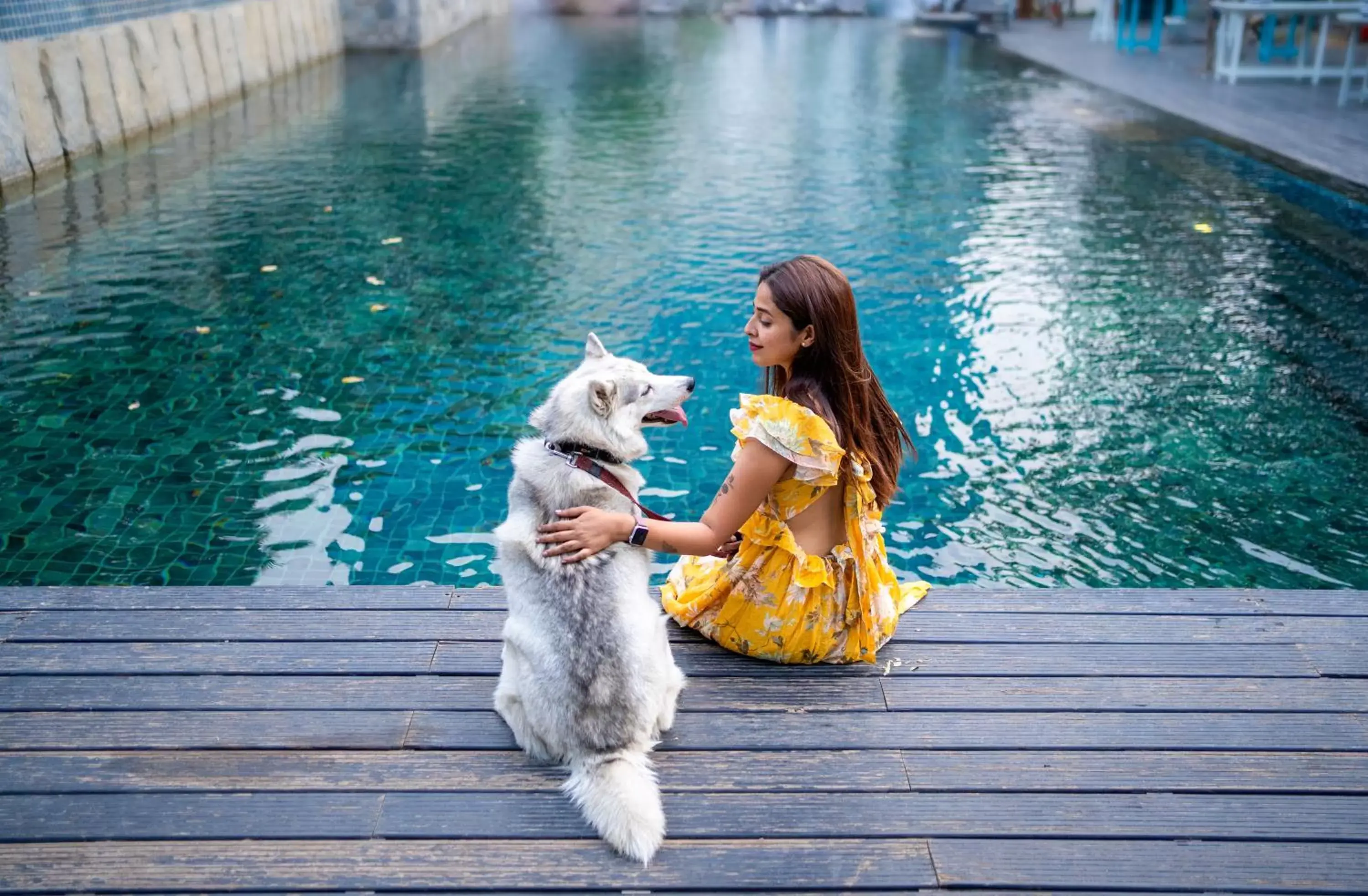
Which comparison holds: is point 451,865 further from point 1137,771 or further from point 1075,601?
point 1075,601

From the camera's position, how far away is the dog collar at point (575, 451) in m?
2.90

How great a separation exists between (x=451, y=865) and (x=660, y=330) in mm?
5637

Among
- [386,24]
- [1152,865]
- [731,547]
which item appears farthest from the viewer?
[386,24]

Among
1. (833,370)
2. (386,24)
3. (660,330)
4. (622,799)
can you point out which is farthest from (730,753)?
(386,24)

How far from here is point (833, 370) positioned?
3.08 m

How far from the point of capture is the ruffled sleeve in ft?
9.73

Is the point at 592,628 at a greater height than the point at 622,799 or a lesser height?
greater

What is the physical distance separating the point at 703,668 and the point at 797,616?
0.32 m

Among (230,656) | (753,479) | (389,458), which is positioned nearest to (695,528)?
(753,479)

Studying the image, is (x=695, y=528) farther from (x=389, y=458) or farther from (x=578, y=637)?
(x=389, y=458)

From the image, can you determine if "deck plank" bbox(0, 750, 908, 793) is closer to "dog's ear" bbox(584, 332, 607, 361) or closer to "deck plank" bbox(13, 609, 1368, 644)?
"deck plank" bbox(13, 609, 1368, 644)

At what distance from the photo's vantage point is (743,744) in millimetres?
2906

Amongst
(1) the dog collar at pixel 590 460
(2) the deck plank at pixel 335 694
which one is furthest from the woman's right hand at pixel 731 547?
(1) the dog collar at pixel 590 460

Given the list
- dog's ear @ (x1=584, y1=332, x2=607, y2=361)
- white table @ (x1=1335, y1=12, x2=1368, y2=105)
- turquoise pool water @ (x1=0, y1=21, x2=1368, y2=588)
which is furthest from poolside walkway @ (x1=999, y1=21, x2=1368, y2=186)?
dog's ear @ (x1=584, y1=332, x2=607, y2=361)
